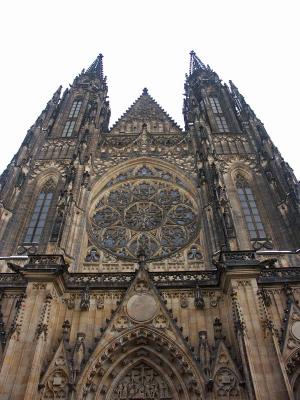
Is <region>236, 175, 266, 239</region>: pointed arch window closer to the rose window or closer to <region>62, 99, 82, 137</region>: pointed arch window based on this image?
the rose window

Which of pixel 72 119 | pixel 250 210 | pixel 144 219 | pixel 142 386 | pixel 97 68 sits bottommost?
pixel 142 386

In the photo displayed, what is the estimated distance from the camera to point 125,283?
12.2 meters

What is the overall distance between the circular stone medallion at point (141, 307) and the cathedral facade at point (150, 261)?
0.11ft

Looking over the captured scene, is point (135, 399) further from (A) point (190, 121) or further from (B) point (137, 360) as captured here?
(A) point (190, 121)

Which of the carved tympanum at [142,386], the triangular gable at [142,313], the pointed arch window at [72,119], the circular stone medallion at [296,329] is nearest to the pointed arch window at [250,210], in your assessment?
the circular stone medallion at [296,329]

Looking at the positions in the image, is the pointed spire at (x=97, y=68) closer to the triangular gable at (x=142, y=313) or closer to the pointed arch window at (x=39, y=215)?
the pointed arch window at (x=39, y=215)

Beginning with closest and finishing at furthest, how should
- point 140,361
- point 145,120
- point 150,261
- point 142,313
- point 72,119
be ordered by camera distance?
point 140,361
point 142,313
point 150,261
point 145,120
point 72,119

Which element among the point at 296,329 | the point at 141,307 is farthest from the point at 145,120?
the point at 296,329

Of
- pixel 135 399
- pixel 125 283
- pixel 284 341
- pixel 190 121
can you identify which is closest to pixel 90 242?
pixel 125 283

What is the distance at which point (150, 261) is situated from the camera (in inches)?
541

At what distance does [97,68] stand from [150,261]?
62.5ft

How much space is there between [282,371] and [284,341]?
151cm

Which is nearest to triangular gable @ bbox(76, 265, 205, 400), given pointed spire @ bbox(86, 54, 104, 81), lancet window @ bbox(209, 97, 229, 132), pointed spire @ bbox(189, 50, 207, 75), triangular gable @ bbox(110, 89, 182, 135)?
triangular gable @ bbox(110, 89, 182, 135)

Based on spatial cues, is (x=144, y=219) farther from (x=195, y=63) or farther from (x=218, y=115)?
(x=195, y=63)
